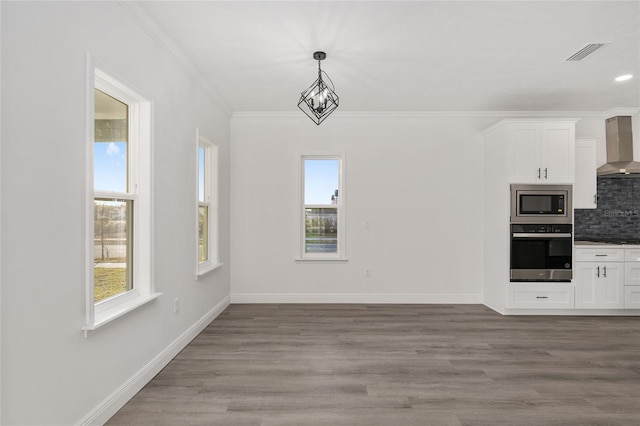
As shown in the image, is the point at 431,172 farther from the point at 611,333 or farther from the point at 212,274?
the point at 212,274

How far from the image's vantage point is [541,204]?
4.68 metres

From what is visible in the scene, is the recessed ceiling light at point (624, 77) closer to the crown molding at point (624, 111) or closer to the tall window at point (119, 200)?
the crown molding at point (624, 111)

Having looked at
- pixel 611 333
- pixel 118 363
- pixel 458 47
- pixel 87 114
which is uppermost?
pixel 458 47

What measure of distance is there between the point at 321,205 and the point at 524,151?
273 cm

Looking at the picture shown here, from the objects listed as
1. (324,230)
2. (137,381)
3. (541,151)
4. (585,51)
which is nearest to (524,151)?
(541,151)

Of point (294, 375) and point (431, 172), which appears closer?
point (294, 375)

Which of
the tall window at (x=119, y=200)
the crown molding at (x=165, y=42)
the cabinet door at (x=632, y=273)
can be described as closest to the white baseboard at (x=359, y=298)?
the cabinet door at (x=632, y=273)

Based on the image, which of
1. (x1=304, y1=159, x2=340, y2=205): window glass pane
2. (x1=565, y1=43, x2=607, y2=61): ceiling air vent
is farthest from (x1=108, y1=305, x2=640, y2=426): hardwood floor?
(x1=565, y1=43, x2=607, y2=61): ceiling air vent

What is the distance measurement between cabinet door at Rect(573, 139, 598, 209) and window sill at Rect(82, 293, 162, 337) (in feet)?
17.1

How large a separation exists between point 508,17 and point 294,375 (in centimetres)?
315

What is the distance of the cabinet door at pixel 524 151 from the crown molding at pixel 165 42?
3.67m

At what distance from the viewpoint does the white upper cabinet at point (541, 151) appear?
15.3 feet

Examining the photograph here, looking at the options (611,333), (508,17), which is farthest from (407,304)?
(508,17)

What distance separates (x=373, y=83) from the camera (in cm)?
414
